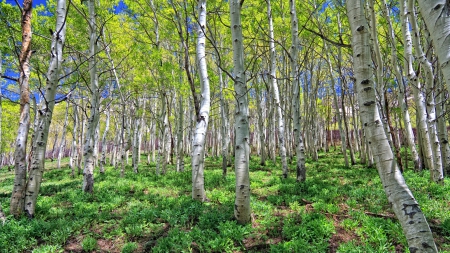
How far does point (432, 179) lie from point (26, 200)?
10.1 m

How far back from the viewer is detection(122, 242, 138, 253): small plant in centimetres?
386

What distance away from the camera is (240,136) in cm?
434

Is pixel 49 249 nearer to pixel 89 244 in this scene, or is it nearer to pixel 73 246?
pixel 73 246

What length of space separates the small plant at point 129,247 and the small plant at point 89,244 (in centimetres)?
59

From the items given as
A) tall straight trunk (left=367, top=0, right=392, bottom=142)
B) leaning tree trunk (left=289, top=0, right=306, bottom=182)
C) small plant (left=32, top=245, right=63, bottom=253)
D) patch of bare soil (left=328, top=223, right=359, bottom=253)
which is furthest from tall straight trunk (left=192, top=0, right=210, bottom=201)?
tall straight trunk (left=367, top=0, right=392, bottom=142)

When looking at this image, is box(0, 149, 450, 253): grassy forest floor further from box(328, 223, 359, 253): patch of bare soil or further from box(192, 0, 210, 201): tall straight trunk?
box(192, 0, 210, 201): tall straight trunk

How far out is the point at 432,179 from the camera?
6.49 meters

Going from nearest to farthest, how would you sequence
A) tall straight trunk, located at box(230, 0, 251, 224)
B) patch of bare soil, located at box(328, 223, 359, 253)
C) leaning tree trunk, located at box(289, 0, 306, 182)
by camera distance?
patch of bare soil, located at box(328, 223, 359, 253) → tall straight trunk, located at box(230, 0, 251, 224) → leaning tree trunk, located at box(289, 0, 306, 182)

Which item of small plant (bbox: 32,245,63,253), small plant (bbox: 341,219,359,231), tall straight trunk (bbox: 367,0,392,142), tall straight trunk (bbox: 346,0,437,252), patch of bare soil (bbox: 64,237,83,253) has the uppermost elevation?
tall straight trunk (bbox: 367,0,392,142)

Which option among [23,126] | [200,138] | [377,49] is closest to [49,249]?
[23,126]

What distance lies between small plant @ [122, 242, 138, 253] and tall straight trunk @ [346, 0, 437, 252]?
380 cm

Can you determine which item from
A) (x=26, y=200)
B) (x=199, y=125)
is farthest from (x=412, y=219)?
A: (x=26, y=200)

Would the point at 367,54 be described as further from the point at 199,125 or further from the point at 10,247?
the point at 10,247

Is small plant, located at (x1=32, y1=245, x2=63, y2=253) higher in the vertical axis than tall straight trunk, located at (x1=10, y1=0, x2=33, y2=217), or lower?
lower
